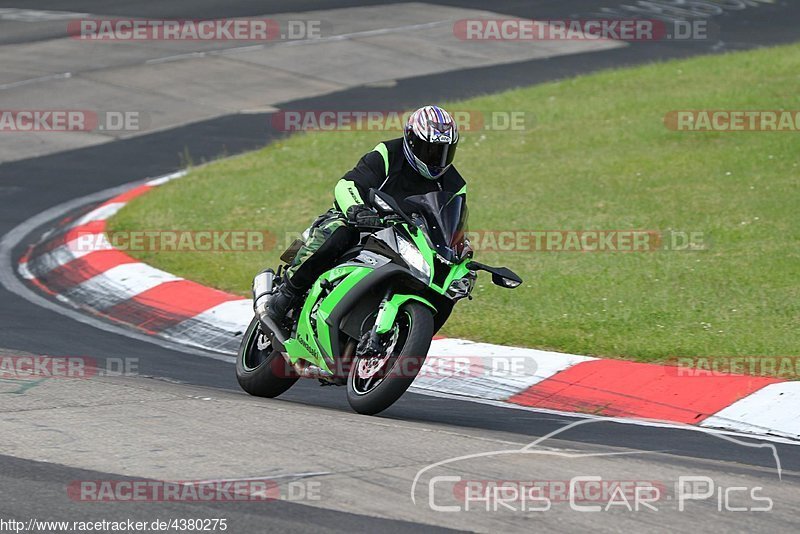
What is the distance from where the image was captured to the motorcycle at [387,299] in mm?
6918

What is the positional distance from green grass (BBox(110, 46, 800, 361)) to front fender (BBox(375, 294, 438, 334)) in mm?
2319

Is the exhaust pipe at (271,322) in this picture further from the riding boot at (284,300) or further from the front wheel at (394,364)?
the front wheel at (394,364)

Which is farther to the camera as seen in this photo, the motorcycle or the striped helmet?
the striped helmet

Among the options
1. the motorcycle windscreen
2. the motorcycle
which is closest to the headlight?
the motorcycle

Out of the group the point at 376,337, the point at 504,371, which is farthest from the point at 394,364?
the point at 504,371

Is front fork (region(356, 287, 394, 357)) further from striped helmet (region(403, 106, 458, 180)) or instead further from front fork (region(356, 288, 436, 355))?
striped helmet (region(403, 106, 458, 180))

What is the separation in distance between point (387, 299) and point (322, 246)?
2.23 feet

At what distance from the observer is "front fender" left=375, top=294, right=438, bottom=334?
693 centimetres

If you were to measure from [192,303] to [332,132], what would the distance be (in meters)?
6.46

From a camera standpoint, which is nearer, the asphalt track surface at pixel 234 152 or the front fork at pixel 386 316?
the asphalt track surface at pixel 234 152

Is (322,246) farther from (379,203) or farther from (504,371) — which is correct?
(504,371)

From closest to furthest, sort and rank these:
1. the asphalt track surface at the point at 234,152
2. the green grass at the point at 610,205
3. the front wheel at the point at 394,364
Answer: the asphalt track surface at the point at 234,152 < the front wheel at the point at 394,364 < the green grass at the point at 610,205

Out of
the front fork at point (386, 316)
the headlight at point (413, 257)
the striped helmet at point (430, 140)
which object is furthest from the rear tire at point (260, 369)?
the striped helmet at point (430, 140)

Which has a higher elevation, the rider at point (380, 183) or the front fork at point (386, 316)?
the rider at point (380, 183)
